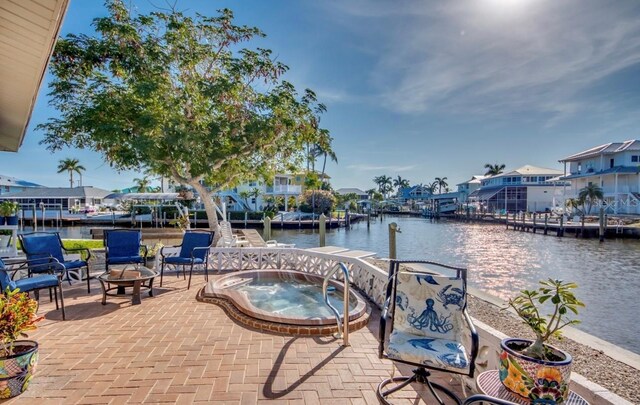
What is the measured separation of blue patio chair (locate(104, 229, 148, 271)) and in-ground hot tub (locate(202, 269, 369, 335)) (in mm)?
1715

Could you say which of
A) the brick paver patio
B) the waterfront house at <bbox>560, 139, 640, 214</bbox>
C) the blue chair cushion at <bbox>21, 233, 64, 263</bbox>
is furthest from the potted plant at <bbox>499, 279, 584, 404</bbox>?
the waterfront house at <bbox>560, 139, 640, 214</bbox>

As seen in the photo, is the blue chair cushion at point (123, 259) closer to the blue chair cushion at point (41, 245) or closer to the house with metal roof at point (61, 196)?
the blue chair cushion at point (41, 245)

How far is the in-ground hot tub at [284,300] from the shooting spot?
4.17 metres

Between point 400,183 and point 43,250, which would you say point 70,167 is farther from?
point 400,183

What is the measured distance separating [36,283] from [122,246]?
2186 mm

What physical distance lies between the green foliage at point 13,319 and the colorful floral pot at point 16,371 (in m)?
0.07

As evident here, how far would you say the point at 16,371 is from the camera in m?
2.61

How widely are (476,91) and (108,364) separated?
16.0 metres

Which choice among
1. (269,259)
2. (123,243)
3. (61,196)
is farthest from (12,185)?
(269,259)

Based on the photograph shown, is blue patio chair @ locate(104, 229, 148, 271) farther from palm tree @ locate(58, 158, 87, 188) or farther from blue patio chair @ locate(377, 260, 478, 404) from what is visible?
palm tree @ locate(58, 158, 87, 188)

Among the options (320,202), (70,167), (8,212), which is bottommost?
(8,212)

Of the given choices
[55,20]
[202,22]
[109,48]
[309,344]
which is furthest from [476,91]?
[55,20]

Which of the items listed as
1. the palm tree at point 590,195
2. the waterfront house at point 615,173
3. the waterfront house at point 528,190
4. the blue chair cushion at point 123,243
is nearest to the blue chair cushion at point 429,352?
the blue chair cushion at point 123,243

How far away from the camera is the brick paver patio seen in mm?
2717
